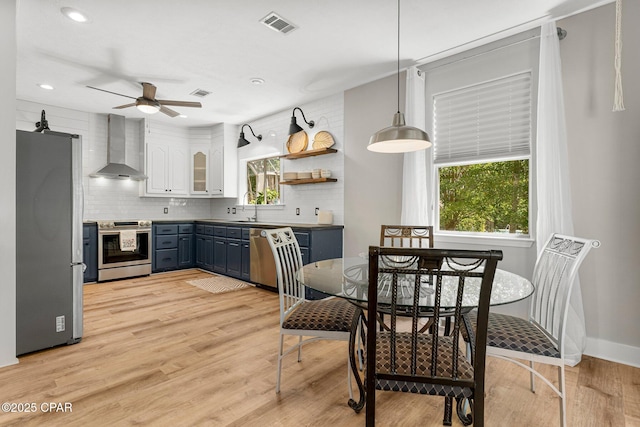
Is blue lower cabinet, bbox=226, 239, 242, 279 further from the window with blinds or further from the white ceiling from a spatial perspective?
the window with blinds

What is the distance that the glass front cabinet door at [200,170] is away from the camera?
6.41 meters

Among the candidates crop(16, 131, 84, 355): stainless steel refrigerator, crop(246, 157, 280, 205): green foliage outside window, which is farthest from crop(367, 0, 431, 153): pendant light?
crop(246, 157, 280, 205): green foliage outside window

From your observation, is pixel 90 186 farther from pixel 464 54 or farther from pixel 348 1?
pixel 464 54

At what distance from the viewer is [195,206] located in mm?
6789

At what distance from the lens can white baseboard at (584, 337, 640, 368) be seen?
95.3 inches

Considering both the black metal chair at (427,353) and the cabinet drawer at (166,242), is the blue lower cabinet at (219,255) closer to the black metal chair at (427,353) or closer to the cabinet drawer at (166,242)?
the cabinet drawer at (166,242)

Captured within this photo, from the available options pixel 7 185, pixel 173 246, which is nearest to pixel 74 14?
pixel 7 185

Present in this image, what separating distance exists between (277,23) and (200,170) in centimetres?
419

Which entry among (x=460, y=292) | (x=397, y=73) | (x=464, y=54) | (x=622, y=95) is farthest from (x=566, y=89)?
(x=460, y=292)

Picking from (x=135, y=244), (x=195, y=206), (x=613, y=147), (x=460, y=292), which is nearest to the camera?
(x=460, y=292)

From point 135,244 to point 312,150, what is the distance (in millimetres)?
3245

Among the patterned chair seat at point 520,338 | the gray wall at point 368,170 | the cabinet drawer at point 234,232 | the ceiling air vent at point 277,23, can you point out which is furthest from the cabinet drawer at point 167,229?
the patterned chair seat at point 520,338

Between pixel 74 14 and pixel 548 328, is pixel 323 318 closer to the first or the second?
pixel 548 328

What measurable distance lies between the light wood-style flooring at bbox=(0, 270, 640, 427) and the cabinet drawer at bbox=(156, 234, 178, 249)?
258 centimetres
